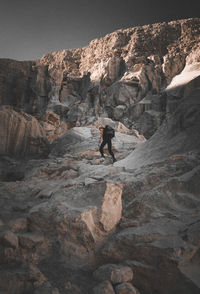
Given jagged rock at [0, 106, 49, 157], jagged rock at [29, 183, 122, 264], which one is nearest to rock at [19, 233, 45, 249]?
jagged rock at [29, 183, 122, 264]

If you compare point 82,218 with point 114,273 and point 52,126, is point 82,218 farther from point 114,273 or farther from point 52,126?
point 52,126

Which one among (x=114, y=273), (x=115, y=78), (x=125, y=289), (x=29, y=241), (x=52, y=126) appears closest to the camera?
(x=125, y=289)

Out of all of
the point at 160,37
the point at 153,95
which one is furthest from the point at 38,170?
the point at 160,37

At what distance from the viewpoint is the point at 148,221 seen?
357cm

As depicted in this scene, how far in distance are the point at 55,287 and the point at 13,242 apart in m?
1.10

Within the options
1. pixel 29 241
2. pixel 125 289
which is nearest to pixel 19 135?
pixel 29 241

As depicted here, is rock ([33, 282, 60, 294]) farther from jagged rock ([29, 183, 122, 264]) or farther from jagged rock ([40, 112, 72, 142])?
jagged rock ([40, 112, 72, 142])

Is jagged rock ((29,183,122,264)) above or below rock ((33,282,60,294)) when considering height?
above

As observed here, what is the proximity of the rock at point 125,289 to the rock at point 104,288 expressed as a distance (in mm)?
83

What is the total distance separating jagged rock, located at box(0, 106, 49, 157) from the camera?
38.1 ft

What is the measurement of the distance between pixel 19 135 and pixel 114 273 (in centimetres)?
1173

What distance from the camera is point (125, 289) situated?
2488mm

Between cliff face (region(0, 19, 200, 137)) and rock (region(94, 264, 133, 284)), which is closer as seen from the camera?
rock (region(94, 264, 133, 284))

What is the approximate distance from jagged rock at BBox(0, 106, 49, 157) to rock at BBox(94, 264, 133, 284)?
425 inches
